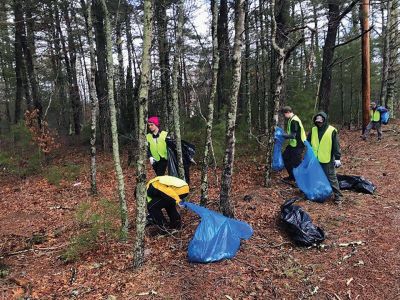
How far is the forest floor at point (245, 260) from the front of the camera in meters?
4.24

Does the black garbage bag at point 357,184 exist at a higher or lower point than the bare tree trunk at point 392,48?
lower

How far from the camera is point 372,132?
1450 centimetres

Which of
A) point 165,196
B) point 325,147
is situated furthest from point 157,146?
point 325,147

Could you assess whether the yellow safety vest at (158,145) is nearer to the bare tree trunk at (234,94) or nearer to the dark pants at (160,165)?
the dark pants at (160,165)

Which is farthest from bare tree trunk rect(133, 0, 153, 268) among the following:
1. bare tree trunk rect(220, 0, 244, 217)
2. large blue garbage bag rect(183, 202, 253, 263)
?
bare tree trunk rect(220, 0, 244, 217)

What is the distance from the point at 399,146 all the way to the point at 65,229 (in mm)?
10207

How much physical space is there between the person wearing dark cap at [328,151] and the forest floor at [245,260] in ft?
1.39

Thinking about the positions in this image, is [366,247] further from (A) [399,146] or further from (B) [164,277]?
(A) [399,146]

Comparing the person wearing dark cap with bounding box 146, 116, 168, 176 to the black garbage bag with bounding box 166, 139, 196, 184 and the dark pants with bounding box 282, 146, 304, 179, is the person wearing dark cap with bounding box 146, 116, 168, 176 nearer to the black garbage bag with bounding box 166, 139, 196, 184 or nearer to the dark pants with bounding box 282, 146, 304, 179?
the black garbage bag with bounding box 166, 139, 196, 184

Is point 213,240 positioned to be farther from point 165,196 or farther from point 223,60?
point 223,60

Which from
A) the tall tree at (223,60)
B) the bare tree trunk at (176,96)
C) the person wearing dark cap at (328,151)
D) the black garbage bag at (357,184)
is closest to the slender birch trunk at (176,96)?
the bare tree trunk at (176,96)

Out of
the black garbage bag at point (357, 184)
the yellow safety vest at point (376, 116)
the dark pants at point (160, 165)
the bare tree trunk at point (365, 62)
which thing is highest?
the bare tree trunk at point (365, 62)

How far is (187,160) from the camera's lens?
24.8ft

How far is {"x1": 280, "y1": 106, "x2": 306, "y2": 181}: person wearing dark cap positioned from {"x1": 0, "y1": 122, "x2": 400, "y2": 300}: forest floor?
A: 0.63 metres
